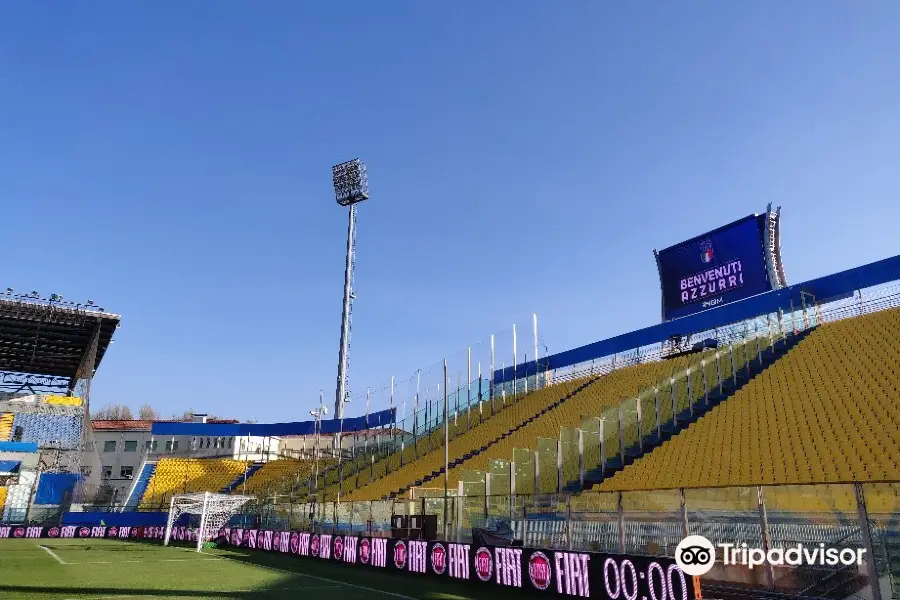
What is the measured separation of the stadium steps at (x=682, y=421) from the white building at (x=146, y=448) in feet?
148

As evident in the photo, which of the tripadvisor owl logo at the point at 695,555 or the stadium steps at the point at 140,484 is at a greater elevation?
the stadium steps at the point at 140,484

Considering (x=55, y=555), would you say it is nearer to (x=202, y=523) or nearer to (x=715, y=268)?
(x=202, y=523)

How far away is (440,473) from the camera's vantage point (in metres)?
30.7

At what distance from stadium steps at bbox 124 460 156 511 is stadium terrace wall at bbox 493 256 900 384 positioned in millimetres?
30924

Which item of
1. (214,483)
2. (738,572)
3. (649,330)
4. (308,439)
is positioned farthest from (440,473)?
(308,439)

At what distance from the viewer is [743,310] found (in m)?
32.3

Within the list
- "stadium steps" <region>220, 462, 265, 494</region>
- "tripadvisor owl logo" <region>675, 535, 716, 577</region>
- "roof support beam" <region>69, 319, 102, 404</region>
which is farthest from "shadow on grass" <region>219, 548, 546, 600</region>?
"roof support beam" <region>69, 319, 102, 404</region>

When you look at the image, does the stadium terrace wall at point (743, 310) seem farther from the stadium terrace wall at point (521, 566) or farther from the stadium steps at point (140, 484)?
the stadium steps at point (140, 484)

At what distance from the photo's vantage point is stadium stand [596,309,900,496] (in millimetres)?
15602

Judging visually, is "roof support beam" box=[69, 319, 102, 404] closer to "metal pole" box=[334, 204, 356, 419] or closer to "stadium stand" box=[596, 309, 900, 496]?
"metal pole" box=[334, 204, 356, 419]

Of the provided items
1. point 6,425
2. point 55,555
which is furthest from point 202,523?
point 6,425

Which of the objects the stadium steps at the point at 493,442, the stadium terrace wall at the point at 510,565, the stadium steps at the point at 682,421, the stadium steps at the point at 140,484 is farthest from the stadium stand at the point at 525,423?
the stadium steps at the point at 140,484

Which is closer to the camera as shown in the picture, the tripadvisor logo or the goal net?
the tripadvisor logo

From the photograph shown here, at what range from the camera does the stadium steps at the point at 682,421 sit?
21.8 metres
